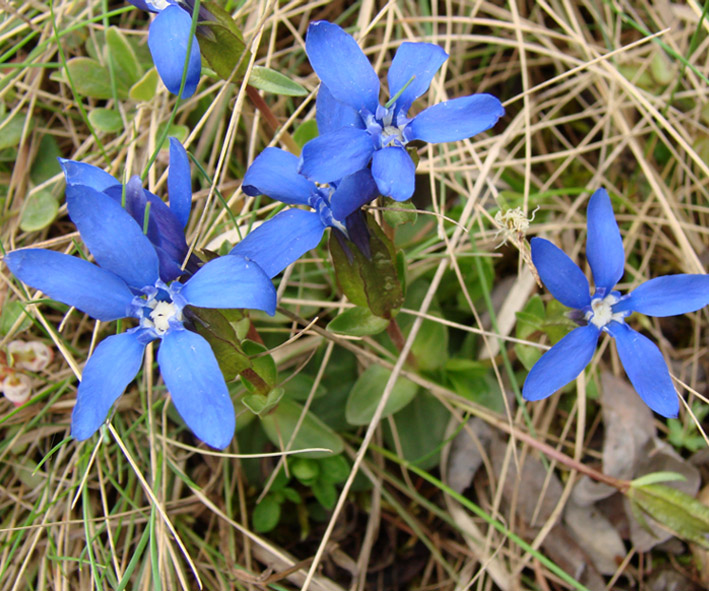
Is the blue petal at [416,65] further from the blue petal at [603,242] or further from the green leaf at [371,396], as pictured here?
the green leaf at [371,396]

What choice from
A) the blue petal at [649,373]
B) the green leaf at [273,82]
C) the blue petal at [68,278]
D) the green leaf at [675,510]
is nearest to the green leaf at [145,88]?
the green leaf at [273,82]

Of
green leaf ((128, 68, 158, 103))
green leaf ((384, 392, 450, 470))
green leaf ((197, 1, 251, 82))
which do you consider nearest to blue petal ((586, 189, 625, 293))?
green leaf ((384, 392, 450, 470))

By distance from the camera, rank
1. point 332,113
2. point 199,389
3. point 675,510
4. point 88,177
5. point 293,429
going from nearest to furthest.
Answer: point 199,389, point 88,177, point 332,113, point 675,510, point 293,429

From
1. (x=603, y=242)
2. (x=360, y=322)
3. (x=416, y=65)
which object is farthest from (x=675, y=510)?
(x=416, y=65)

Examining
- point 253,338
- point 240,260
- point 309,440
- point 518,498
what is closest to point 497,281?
point 518,498

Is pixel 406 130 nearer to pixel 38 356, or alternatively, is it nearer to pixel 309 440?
pixel 309 440

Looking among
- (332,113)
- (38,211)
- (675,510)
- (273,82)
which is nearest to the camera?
(332,113)

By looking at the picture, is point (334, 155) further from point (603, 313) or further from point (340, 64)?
point (603, 313)
